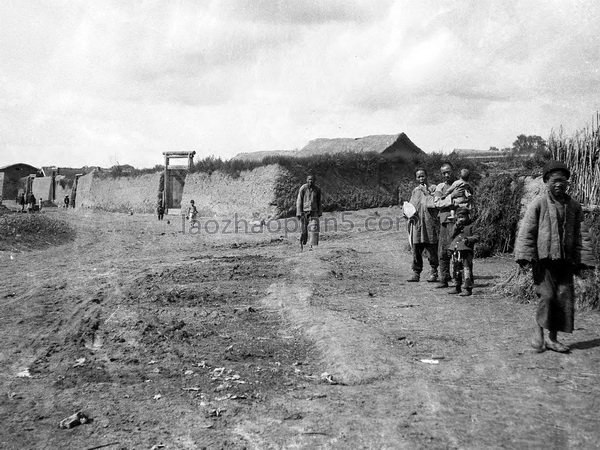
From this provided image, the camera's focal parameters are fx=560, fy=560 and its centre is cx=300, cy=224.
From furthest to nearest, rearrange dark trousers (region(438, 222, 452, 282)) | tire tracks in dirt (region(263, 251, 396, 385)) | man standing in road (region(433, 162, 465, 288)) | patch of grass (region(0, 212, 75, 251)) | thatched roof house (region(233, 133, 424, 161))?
1. thatched roof house (region(233, 133, 424, 161))
2. patch of grass (region(0, 212, 75, 251))
3. dark trousers (region(438, 222, 452, 282))
4. man standing in road (region(433, 162, 465, 288))
5. tire tracks in dirt (region(263, 251, 396, 385))

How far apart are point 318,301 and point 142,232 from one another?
44.2 ft

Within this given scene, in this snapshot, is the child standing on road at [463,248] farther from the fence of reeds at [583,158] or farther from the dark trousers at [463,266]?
the fence of reeds at [583,158]

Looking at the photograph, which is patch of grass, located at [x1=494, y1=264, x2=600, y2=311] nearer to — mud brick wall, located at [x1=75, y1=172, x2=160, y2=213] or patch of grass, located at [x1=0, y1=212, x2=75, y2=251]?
patch of grass, located at [x1=0, y1=212, x2=75, y2=251]

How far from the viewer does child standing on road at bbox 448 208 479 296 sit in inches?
301

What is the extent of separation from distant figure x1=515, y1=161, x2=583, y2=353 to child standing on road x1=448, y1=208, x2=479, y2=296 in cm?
253

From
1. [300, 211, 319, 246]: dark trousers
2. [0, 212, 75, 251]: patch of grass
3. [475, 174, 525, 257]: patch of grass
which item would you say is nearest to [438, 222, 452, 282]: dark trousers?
[475, 174, 525, 257]: patch of grass

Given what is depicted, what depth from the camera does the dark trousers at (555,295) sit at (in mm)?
4895

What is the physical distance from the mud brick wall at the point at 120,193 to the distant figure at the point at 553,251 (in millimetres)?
26670

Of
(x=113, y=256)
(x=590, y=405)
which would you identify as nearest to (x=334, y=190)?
(x=113, y=256)

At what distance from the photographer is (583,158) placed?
1025cm

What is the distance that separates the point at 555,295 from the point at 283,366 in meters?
2.49

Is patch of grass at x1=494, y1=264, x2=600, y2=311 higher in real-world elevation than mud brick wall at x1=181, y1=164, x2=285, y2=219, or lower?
lower

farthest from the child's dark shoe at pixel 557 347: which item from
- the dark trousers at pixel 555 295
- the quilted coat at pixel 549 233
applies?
the quilted coat at pixel 549 233

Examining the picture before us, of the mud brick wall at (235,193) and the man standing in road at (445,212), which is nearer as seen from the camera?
the man standing in road at (445,212)
